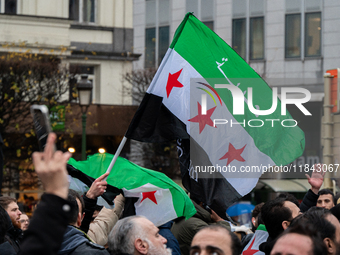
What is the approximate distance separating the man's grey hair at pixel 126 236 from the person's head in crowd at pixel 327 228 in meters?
1.16

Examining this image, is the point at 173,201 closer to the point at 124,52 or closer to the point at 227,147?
the point at 227,147

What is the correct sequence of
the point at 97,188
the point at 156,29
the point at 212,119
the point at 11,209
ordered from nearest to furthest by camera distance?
the point at 97,188
the point at 11,209
the point at 212,119
the point at 156,29

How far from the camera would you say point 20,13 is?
22.0 m

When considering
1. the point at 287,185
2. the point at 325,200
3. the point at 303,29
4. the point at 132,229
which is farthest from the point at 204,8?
the point at 132,229

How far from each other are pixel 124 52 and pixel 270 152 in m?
17.5

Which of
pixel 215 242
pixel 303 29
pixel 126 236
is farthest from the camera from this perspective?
pixel 303 29

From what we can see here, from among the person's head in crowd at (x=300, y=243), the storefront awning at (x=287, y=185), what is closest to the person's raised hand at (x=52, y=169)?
the person's head in crowd at (x=300, y=243)

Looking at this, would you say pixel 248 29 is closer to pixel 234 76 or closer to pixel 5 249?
pixel 234 76

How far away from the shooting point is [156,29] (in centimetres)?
2805

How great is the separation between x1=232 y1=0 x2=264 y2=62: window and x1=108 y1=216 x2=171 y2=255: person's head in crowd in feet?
77.1

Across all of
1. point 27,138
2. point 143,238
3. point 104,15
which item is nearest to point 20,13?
point 104,15

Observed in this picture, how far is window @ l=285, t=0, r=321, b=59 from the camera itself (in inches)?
1031

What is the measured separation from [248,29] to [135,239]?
24.3 m

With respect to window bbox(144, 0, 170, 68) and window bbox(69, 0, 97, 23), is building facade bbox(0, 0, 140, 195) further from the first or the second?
window bbox(144, 0, 170, 68)
